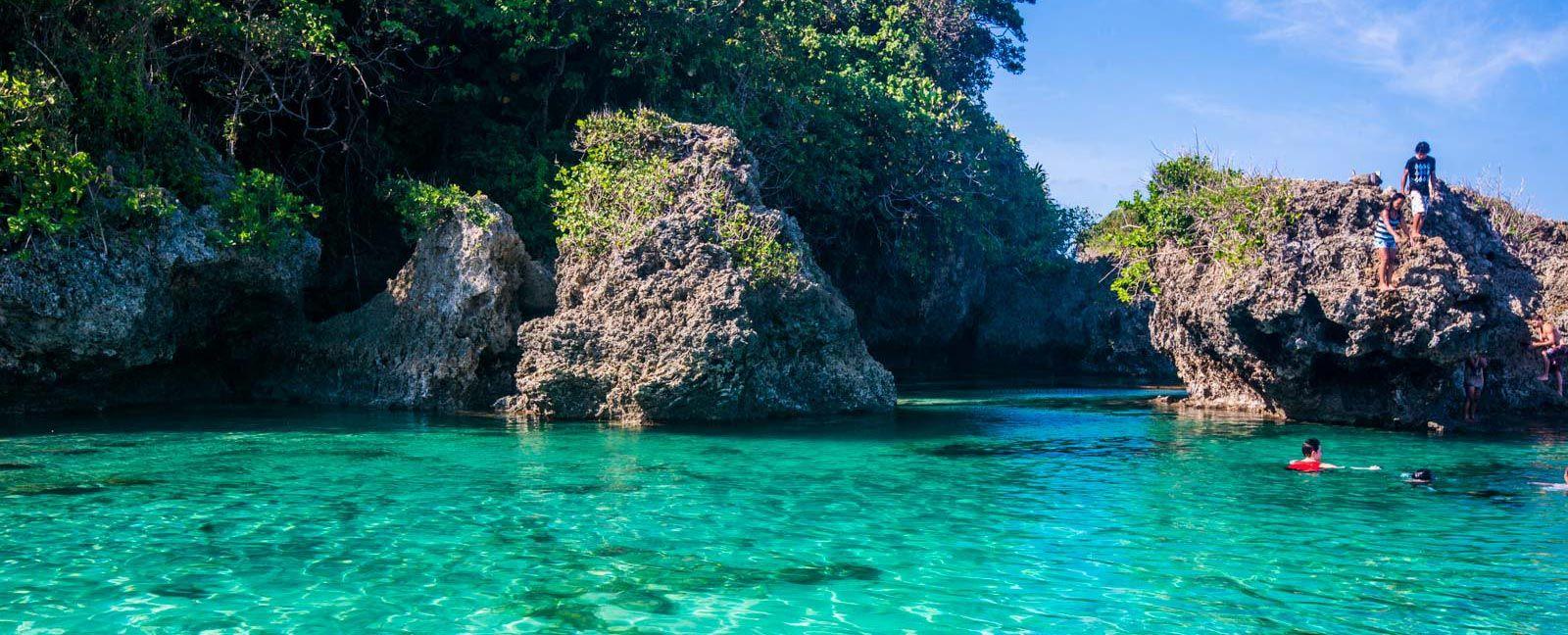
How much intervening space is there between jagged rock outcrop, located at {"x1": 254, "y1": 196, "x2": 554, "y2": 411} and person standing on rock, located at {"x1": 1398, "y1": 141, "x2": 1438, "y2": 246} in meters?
12.6

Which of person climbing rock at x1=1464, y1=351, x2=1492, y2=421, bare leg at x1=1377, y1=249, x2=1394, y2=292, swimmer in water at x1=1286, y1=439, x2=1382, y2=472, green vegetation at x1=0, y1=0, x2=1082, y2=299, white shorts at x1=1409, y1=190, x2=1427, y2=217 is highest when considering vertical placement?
green vegetation at x1=0, y1=0, x2=1082, y2=299

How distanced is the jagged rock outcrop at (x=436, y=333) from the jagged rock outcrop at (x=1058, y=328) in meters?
19.7

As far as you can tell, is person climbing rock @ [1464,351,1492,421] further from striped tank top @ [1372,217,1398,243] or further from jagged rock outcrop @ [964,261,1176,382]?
jagged rock outcrop @ [964,261,1176,382]

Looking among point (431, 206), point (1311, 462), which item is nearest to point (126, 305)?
point (431, 206)

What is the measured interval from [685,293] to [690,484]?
227 inches

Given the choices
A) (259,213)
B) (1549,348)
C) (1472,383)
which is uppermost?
(259,213)

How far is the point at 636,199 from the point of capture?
17.0 m

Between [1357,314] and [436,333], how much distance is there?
42.6 feet

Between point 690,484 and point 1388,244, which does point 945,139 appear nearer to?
point 1388,244

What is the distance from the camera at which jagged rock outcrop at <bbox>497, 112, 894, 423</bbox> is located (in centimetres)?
1553

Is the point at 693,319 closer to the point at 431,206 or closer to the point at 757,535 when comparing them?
the point at 431,206

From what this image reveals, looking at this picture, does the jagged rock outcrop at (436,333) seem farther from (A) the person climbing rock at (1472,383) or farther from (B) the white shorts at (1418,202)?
(A) the person climbing rock at (1472,383)

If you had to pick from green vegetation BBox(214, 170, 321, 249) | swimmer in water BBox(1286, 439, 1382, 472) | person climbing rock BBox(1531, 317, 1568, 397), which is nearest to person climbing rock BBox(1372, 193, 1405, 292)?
person climbing rock BBox(1531, 317, 1568, 397)

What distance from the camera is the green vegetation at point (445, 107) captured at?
14641 millimetres
